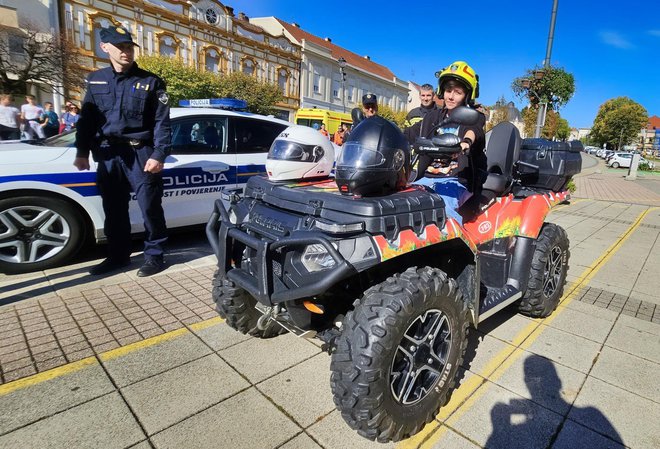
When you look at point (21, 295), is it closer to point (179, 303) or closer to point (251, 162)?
point (179, 303)

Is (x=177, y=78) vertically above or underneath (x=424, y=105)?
above

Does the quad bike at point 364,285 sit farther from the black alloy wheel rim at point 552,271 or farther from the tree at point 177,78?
the tree at point 177,78

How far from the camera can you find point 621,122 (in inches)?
2990

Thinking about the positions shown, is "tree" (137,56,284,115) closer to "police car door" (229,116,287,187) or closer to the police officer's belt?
"police car door" (229,116,287,187)

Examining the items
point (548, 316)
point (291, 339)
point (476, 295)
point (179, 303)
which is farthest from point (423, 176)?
point (179, 303)

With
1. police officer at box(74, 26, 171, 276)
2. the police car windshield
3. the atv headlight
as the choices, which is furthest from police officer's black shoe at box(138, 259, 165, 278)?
the atv headlight

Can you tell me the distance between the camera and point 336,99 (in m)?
40.8

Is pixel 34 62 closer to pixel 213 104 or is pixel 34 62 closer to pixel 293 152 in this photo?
pixel 213 104

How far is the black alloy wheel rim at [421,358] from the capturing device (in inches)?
76.0

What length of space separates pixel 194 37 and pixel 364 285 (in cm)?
3070

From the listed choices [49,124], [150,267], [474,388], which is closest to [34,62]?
[49,124]

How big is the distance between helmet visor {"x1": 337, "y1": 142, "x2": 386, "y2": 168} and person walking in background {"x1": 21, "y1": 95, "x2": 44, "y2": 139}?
9.72 metres

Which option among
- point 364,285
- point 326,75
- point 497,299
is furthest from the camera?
point 326,75

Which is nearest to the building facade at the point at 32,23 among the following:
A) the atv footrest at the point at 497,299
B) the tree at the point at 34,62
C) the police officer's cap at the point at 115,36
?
the tree at the point at 34,62
